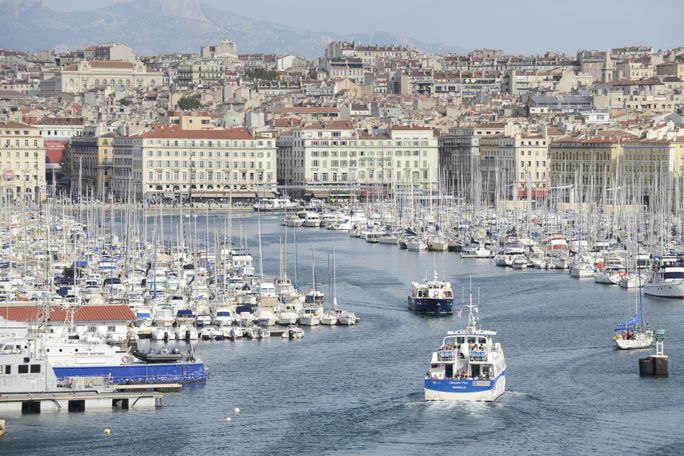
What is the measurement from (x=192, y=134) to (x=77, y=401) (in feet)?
162

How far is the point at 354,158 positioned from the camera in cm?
7462

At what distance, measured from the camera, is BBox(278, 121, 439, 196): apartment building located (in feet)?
244

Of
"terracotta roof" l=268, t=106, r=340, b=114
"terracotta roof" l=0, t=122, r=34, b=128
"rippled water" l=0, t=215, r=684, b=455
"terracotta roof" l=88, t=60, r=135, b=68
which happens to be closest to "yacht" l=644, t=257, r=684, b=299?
"rippled water" l=0, t=215, r=684, b=455

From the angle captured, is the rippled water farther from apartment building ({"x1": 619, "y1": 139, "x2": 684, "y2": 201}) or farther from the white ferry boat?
the white ferry boat

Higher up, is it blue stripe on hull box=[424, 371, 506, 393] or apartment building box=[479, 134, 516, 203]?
apartment building box=[479, 134, 516, 203]

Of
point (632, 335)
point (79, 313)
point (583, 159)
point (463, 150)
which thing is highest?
point (463, 150)

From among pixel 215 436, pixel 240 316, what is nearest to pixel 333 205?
pixel 240 316

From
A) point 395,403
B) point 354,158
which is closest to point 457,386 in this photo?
point 395,403

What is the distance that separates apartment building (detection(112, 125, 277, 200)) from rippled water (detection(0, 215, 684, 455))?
1486 inches

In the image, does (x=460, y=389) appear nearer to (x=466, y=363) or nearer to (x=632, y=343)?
(x=466, y=363)

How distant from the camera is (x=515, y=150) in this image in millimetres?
72625

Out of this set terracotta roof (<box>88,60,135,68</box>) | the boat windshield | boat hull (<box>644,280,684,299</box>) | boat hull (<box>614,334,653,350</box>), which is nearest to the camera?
boat hull (<box>614,334,653,350</box>)

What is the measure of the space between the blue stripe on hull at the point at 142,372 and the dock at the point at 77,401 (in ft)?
2.50

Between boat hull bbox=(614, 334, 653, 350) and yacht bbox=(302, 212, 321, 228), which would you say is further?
yacht bbox=(302, 212, 321, 228)
